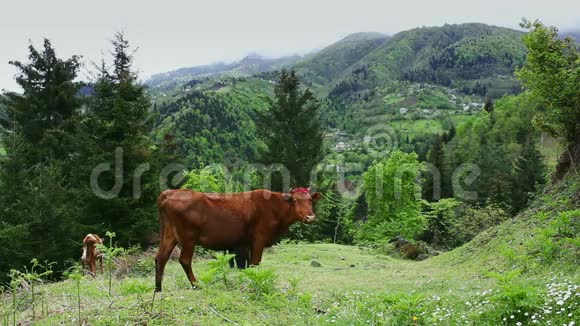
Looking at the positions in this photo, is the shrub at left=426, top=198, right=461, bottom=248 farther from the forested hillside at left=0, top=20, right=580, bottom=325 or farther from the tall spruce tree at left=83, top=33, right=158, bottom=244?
the tall spruce tree at left=83, top=33, right=158, bottom=244

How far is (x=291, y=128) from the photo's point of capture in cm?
3816

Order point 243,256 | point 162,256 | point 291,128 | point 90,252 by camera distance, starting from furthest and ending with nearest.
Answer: point 291,128 < point 90,252 < point 243,256 < point 162,256

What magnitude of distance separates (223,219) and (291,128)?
92.7 feet

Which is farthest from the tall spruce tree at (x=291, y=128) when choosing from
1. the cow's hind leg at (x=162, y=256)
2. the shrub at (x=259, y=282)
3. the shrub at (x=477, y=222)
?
the shrub at (x=259, y=282)

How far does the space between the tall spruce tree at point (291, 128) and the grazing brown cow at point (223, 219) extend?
82.9ft

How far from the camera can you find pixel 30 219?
1988 cm

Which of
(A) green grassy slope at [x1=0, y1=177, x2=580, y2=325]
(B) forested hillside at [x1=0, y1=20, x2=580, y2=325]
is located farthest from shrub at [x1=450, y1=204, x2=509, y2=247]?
(A) green grassy slope at [x1=0, y1=177, x2=580, y2=325]

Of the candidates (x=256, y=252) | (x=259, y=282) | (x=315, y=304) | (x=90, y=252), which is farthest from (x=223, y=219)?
(x=90, y=252)

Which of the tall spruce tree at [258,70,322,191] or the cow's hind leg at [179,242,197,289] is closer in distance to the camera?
the cow's hind leg at [179,242,197,289]

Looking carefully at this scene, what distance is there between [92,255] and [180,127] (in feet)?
580

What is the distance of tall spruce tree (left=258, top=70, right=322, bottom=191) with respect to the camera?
37.2 m

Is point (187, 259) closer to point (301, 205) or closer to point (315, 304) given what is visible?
point (315, 304)

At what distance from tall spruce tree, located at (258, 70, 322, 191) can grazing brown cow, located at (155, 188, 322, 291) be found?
25.3 metres

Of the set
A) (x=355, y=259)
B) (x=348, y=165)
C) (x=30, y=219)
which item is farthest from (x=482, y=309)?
(x=348, y=165)
